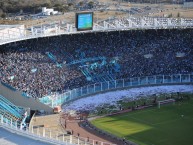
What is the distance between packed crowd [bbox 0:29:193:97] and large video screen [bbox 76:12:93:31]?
4.08m

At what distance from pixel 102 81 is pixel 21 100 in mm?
11992

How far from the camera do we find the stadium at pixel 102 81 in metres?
44.0

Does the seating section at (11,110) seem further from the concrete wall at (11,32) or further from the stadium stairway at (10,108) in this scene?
the concrete wall at (11,32)

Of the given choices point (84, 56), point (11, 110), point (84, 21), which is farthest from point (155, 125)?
point (84, 21)

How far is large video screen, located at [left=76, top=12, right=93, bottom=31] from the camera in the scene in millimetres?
58050

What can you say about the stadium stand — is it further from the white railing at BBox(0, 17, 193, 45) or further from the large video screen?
the large video screen

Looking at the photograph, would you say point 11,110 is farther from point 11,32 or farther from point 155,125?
point 11,32

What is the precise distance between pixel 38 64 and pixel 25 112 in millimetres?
11955

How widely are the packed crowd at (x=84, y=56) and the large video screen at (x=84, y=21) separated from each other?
161 inches

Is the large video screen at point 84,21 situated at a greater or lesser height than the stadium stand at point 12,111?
greater

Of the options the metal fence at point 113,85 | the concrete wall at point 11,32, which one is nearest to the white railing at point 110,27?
the concrete wall at point 11,32

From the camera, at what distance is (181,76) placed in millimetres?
58500

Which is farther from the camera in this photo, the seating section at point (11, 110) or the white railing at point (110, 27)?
the white railing at point (110, 27)

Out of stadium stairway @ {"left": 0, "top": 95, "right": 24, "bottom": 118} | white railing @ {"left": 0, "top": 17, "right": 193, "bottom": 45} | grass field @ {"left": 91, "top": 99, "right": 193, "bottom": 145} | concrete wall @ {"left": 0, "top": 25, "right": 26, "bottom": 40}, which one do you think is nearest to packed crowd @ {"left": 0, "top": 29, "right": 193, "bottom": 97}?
white railing @ {"left": 0, "top": 17, "right": 193, "bottom": 45}
